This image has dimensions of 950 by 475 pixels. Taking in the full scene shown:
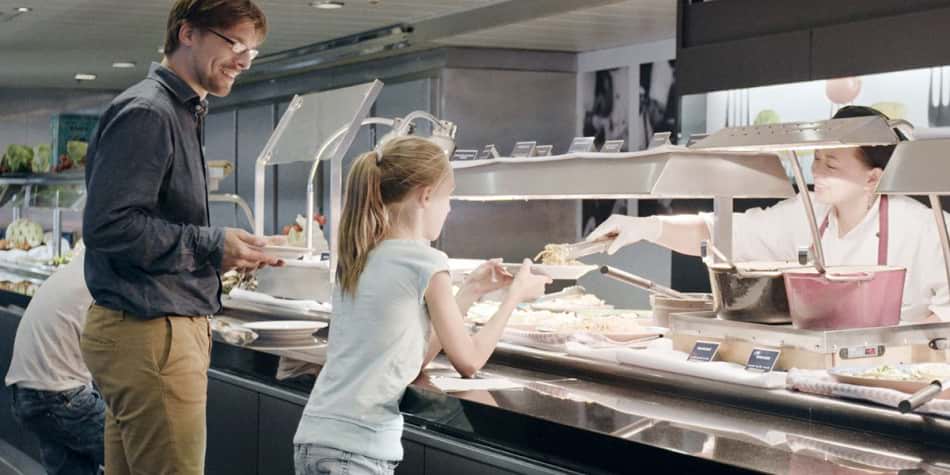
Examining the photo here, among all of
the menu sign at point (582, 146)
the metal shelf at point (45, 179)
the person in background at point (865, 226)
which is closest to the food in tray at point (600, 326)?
the person in background at point (865, 226)

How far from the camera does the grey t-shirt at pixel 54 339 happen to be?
3646mm

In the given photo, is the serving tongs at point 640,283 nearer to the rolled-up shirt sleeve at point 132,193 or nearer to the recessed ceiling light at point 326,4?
the rolled-up shirt sleeve at point 132,193

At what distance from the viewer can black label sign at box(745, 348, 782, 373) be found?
8.08ft

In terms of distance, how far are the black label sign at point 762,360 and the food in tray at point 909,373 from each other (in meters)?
0.21

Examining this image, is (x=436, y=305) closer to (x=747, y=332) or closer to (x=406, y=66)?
(x=747, y=332)

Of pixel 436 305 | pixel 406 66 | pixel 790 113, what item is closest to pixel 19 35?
pixel 406 66

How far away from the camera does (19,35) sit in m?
7.41

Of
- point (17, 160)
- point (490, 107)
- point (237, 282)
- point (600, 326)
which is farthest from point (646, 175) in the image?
point (17, 160)

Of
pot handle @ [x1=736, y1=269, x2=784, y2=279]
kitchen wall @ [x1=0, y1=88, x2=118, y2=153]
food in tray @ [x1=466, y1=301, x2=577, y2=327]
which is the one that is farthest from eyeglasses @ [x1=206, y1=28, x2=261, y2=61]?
kitchen wall @ [x1=0, y1=88, x2=118, y2=153]

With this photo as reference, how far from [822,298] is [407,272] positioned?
0.87 metres

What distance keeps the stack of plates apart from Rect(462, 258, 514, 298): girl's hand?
890mm

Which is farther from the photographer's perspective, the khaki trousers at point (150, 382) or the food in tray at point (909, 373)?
the khaki trousers at point (150, 382)

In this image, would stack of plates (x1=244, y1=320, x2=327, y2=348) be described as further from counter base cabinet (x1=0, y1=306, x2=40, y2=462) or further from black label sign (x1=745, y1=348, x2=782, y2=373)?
counter base cabinet (x1=0, y1=306, x2=40, y2=462)

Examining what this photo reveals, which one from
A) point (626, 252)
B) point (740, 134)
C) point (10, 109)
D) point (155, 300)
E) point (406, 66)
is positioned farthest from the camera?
point (10, 109)
